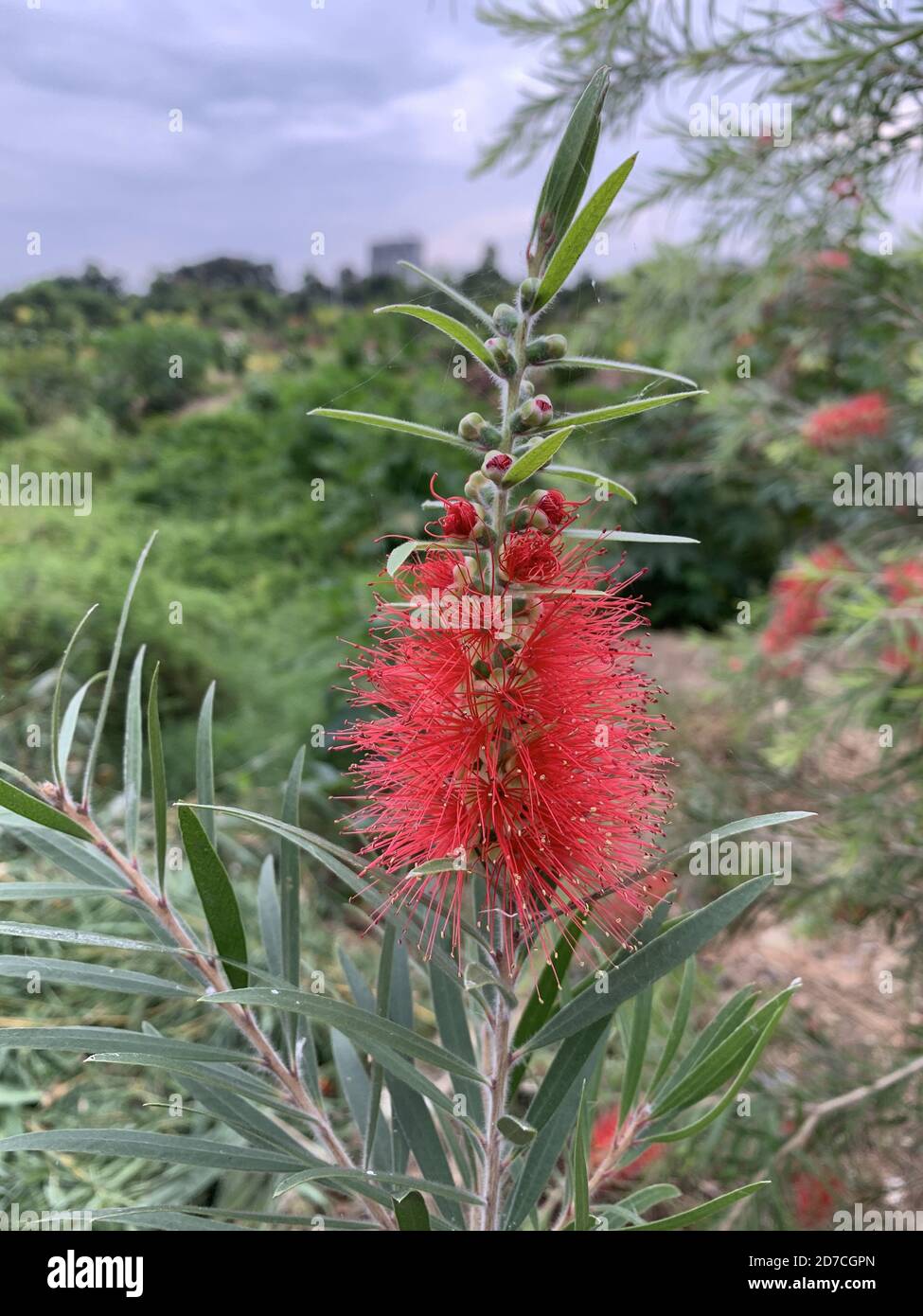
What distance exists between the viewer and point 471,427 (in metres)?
0.24

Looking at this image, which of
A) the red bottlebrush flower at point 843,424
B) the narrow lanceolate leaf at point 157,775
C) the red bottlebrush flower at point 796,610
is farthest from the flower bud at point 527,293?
the red bottlebrush flower at point 843,424

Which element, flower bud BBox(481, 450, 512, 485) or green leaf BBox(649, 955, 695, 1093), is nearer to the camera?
flower bud BBox(481, 450, 512, 485)

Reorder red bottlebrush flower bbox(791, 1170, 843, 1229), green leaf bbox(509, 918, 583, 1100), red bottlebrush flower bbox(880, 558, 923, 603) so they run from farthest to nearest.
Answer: red bottlebrush flower bbox(880, 558, 923, 603), red bottlebrush flower bbox(791, 1170, 843, 1229), green leaf bbox(509, 918, 583, 1100)

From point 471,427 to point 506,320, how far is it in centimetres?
3

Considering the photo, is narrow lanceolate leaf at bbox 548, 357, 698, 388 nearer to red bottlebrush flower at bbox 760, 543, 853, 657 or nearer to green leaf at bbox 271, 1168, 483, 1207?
green leaf at bbox 271, 1168, 483, 1207

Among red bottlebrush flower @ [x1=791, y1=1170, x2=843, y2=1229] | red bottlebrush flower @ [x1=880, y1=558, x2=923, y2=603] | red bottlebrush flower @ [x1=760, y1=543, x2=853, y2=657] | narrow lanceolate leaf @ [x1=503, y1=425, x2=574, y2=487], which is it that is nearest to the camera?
narrow lanceolate leaf @ [x1=503, y1=425, x2=574, y2=487]

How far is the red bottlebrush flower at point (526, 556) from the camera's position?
Answer: 9.9 inches

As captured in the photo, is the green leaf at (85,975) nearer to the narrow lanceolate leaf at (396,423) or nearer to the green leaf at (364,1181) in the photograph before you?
the green leaf at (364,1181)

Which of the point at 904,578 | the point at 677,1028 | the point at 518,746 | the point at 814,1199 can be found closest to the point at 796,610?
the point at 904,578

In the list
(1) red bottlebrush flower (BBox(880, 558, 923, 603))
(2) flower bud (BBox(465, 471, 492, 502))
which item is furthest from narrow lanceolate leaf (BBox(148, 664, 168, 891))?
(1) red bottlebrush flower (BBox(880, 558, 923, 603))

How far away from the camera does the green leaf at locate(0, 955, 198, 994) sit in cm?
26

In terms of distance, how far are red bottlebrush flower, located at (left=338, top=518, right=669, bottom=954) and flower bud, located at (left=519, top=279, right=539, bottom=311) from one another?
6cm

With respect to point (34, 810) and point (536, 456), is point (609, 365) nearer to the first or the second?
point (536, 456)
